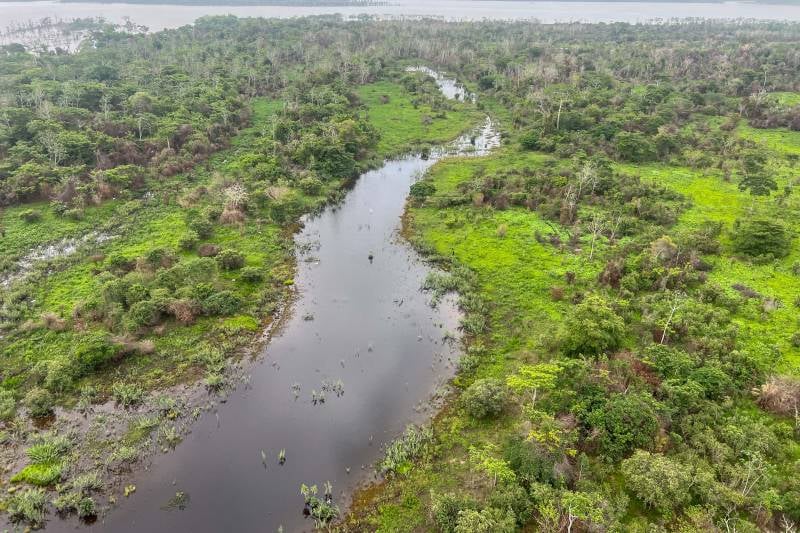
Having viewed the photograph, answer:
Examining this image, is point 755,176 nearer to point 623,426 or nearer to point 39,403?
point 623,426

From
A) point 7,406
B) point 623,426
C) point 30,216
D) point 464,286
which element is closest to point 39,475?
point 7,406

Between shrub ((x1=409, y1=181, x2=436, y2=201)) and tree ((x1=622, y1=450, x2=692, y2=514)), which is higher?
shrub ((x1=409, y1=181, x2=436, y2=201))

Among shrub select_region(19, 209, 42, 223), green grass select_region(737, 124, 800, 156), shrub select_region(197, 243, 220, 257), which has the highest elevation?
green grass select_region(737, 124, 800, 156)

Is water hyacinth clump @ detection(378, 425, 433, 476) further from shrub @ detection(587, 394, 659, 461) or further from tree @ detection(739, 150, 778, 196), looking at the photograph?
tree @ detection(739, 150, 778, 196)

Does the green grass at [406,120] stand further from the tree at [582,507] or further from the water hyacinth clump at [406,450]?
the tree at [582,507]

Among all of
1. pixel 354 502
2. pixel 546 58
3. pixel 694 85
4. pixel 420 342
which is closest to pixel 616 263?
pixel 420 342

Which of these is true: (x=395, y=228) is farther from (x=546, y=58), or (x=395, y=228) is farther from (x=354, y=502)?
(x=546, y=58)

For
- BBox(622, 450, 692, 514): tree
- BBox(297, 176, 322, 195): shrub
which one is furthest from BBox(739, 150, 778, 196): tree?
BBox(297, 176, 322, 195): shrub
